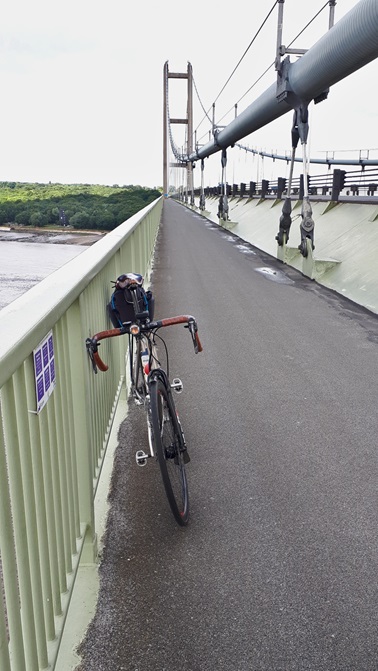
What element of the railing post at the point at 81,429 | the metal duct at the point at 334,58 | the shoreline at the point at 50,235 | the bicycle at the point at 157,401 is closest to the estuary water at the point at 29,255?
the shoreline at the point at 50,235

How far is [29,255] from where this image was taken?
5828 centimetres

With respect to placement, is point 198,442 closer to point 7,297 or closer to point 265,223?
point 265,223

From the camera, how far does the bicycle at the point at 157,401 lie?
2.81 metres

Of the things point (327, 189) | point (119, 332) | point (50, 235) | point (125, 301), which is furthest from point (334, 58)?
point (50, 235)

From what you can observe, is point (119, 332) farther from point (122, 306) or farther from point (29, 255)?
point (29, 255)

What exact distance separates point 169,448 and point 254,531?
65cm

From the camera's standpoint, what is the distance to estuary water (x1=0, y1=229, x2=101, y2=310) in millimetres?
44562

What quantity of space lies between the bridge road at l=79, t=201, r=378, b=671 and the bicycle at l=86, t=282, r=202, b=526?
0.77 feet

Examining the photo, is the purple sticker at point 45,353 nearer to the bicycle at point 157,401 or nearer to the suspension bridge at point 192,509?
the suspension bridge at point 192,509

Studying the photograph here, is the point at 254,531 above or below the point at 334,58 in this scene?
below

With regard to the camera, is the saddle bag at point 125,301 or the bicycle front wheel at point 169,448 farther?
the saddle bag at point 125,301

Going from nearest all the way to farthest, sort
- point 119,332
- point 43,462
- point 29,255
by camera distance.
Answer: point 43,462 < point 119,332 < point 29,255

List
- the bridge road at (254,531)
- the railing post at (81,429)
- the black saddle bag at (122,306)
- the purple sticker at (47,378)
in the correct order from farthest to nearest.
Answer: the black saddle bag at (122,306)
the railing post at (81,429)
the bridge road at (254,531)
the purple sticker at (47,378)

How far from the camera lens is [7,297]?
155 ft
